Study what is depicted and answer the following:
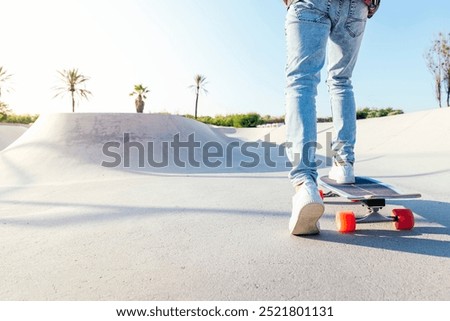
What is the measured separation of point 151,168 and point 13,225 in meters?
4.34

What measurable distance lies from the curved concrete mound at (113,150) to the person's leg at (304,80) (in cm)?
418

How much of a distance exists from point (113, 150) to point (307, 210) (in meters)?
6.49

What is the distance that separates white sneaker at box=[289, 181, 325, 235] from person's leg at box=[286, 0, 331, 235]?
0.01 metres

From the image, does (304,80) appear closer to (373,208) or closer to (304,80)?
(304,80)

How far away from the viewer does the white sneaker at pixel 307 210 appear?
136 centimetres

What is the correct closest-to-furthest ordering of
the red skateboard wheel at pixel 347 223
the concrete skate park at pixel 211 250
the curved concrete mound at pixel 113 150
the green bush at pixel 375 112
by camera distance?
1. the concrete skate park at pixel 211 250
2. the red skateboard wheel at pixel 347 223
3. the curved concrete mound at pixel 113 150
4. the green bush at pixel 375 112

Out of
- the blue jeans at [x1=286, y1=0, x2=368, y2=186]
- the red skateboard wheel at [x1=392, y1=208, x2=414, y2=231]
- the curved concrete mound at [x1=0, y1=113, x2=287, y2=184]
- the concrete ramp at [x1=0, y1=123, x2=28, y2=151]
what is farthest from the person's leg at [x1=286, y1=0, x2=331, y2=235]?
the concrete ramp at [x1=0, y1=123, x2=28, y2=151]

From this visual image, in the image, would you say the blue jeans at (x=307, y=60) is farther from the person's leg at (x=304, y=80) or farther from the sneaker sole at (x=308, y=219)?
the sneaker sole at (x=308, y=219)

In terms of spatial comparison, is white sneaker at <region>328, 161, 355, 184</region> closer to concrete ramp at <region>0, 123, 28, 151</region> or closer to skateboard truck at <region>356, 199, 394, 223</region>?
skateboard truck at <region>356, 199, 394, 223</region>

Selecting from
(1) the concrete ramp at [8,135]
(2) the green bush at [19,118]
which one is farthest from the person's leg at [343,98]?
(2) the green bush at [19,118]

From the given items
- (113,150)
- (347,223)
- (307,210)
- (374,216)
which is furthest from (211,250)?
(113,150)

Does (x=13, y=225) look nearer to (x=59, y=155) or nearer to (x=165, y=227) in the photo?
(x=165, y=227)

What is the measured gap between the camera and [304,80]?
161 centimetres
